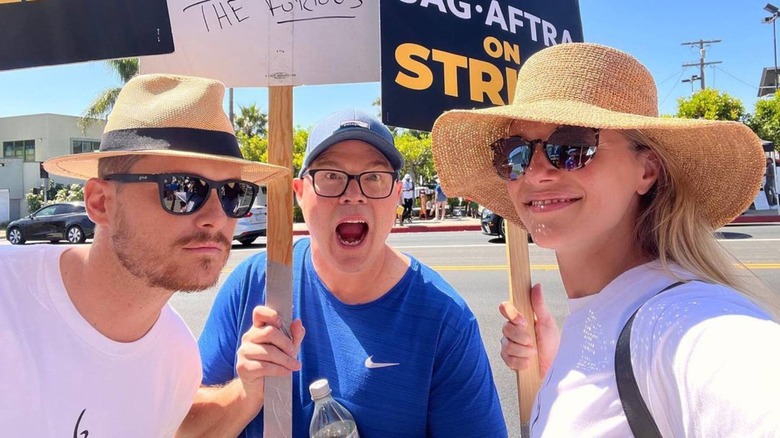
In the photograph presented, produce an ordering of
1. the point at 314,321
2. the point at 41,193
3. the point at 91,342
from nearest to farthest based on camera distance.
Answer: the point at 91,342, the point at 314,321, the point at 41,193

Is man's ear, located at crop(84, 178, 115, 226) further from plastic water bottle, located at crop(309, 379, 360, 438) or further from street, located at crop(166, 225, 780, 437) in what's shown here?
street, located at crop(166, 225, 780, 437)

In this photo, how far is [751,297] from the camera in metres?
1.12

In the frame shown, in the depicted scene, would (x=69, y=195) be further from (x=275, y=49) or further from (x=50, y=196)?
(x=275, y=49)

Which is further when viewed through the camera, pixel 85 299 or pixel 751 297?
pixel 85 299

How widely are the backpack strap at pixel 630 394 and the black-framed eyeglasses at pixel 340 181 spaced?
3.67ft

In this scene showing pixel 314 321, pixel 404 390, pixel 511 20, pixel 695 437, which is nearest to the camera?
pixel 695 437

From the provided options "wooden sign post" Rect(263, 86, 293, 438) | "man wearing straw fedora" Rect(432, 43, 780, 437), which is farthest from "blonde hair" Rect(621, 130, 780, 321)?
"wooden sign post" Rect(263, 86, 293, 438)

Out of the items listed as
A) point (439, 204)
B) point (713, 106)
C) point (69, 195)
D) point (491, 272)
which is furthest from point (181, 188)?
point (69, 195)

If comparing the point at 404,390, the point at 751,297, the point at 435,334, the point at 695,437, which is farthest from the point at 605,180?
the point at 404,390

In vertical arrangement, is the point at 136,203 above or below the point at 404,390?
above

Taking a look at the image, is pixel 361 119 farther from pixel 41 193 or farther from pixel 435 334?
pixel 41 193

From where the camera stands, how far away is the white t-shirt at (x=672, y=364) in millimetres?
835

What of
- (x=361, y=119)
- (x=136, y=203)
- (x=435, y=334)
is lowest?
(x=435, y=334)

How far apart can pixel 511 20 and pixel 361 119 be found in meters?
0.73
